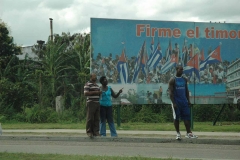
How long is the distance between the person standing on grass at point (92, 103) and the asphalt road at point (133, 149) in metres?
0.55

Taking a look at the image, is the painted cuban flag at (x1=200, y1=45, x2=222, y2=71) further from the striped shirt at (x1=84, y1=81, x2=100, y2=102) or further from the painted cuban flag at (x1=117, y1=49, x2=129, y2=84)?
the striped shirt at (x1=84, y1=81, x2=100, y2=102)

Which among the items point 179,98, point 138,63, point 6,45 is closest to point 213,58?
point 138,63

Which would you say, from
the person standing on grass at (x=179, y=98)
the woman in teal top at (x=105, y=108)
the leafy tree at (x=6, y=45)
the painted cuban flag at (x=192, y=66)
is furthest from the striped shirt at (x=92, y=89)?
the leafy tree at (x=6, y=45)

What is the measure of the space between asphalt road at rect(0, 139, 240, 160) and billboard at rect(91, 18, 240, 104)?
5930 millimetres

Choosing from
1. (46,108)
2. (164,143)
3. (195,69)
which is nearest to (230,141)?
(164,143)

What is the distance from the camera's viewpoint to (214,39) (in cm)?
1869

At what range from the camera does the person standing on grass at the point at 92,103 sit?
1280cm

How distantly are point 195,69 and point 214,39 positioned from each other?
146cm

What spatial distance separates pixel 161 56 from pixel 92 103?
625 centimetres

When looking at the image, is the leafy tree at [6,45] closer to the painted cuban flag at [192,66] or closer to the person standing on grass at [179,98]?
the painted cuban flag at [192,66]

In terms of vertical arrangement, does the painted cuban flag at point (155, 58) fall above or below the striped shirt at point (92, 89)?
above

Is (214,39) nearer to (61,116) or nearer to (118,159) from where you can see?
(61,116)

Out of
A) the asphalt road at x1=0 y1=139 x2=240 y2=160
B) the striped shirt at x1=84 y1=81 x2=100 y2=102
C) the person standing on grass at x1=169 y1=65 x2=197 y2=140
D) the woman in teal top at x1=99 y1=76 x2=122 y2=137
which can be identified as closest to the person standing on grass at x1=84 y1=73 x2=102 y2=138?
the striped shirt at x1=84 y1=81 x2=100 y2=102

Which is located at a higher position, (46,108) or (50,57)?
(50,57)
